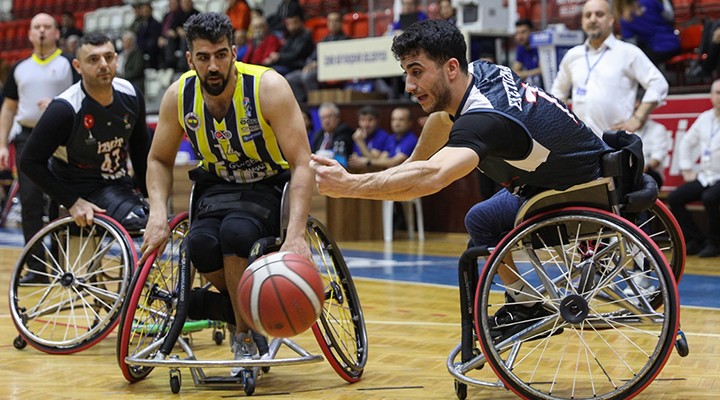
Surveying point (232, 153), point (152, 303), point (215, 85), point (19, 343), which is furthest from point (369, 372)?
point (19, 343)

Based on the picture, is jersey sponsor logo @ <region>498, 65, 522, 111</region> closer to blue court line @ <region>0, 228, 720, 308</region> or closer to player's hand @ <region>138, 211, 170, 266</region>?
player's hand @ <region>138, 211, 170, 266</region>

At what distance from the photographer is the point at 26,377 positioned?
4352 millimetres

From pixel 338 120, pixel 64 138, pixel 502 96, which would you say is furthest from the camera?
pixel 338 120

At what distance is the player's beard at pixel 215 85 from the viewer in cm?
407

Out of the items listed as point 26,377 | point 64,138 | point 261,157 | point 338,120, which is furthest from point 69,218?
point 338,120

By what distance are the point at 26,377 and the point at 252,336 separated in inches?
39.4

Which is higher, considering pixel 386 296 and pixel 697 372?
pixel 697 372

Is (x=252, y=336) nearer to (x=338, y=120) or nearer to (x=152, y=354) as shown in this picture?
(x=152, y=354)

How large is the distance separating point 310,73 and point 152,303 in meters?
8.27

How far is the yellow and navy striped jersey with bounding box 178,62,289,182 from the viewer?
415 centimetres

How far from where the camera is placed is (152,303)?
175 inches

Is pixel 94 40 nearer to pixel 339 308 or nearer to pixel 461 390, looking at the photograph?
pixel 339 308

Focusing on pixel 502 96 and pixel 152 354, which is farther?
pixel 152 354

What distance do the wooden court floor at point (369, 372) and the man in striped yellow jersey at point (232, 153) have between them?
0.31m
